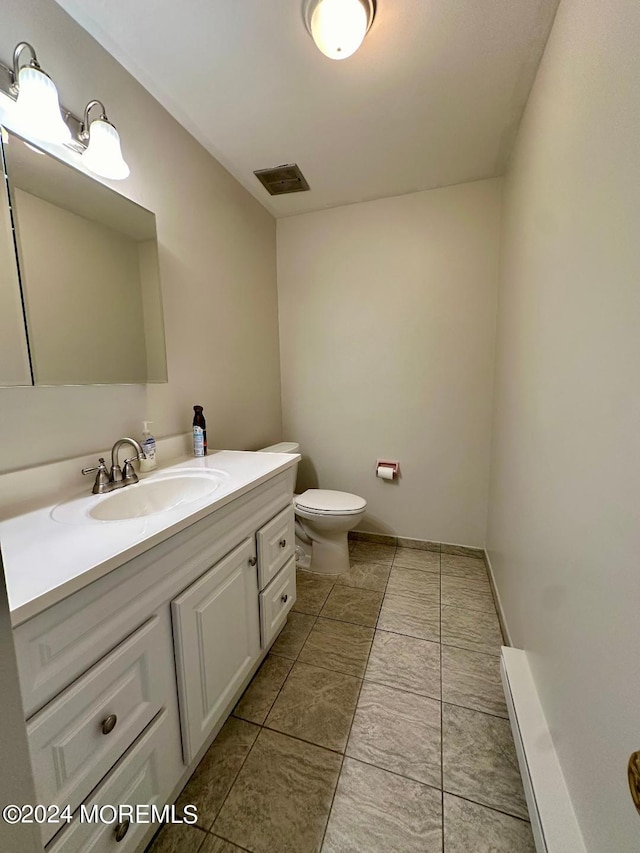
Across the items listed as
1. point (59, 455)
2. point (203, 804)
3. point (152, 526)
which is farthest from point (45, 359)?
point (203, 804)

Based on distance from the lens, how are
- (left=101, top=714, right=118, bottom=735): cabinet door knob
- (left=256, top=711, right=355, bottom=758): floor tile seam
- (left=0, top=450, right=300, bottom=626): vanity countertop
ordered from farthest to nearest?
(left=256, top=711, right=355, bottom=758): floor tile seam → (left=101, top=714, right=118, bottom=735): cabinet door knob → (left=0, top=450, right=300, bottom=626): vanity countertop

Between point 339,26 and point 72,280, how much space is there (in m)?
1.18

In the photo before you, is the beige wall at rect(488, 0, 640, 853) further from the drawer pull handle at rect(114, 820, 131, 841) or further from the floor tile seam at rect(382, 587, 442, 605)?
the drawer pull handle at rect(114, 820, 131, 841)

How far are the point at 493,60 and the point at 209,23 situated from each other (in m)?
1.01

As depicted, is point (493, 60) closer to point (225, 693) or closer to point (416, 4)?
point (416, 4)

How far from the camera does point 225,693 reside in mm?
1021

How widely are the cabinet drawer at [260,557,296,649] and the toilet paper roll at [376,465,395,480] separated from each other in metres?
0.95

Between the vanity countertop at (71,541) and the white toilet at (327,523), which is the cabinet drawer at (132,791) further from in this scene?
the white toilet at (327,523)

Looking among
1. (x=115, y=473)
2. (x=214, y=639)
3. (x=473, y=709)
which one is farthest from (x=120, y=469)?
(x=473, y=709)

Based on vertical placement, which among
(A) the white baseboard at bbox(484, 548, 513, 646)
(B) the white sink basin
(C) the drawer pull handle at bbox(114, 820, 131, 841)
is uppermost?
(B) the white sink basin

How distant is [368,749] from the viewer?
3.39 ft

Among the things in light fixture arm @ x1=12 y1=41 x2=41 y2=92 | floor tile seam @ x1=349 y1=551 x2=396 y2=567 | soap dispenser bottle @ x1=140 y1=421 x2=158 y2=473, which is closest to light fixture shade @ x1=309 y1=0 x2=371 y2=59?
light fixture arm @ x1=12 y1=41 x2=41 y2=92

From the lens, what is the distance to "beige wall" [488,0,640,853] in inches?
22.5

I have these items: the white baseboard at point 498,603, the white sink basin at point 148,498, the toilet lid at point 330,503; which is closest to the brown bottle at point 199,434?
the white sink basin at point 148,498
